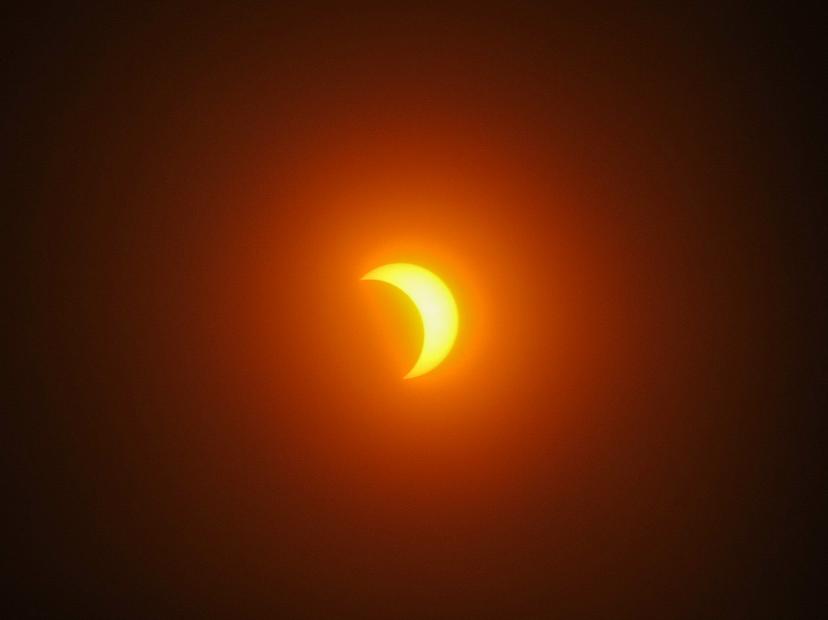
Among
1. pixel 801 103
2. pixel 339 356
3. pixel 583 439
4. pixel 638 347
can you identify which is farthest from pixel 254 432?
Result: pixel 801 103

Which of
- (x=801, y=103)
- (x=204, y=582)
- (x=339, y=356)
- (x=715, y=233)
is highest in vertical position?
(x=801, y=103)

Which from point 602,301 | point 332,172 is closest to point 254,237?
point 332,172

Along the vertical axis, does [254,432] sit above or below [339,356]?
below

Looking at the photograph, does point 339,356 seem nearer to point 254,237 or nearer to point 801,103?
point 254,237
